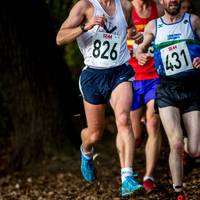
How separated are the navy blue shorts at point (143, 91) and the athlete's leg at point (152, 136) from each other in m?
0.09

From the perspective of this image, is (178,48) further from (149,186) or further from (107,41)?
(149,186)

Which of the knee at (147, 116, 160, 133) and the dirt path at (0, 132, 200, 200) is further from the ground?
the knee at (147, 116, 160, 133)

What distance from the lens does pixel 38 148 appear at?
1261 cm

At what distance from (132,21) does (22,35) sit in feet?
13.4

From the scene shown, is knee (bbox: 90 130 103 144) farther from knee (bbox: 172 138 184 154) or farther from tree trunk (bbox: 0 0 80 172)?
tree trunk (bbox: 0 0 80 172)

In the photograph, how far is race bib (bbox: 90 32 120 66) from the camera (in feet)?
26.1

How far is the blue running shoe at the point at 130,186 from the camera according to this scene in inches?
304

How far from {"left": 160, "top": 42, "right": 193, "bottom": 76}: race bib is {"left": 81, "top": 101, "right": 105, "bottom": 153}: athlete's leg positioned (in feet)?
3.08

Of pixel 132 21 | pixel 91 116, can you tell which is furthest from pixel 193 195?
pixel 132 21

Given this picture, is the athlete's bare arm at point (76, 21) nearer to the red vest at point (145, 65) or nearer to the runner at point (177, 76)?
the runner at point (177, 76)

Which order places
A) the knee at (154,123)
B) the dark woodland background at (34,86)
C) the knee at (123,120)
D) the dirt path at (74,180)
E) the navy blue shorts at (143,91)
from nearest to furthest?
the knee at (123,120), the knee at (154,123), the navy blue shorts at (143,91), the dirt path at (74,180), the dark woodland background at (34,86)

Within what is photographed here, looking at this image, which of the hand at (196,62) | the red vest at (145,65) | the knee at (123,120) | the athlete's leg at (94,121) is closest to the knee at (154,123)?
the red vest at (145,65)

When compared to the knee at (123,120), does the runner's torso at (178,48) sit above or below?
above

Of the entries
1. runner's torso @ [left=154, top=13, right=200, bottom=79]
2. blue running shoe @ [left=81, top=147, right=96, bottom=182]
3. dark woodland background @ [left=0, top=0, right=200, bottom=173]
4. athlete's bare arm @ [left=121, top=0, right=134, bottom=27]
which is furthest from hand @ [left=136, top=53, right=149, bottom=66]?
dark woodland background @ [left=0, top=0, right=200, bottom=173]
